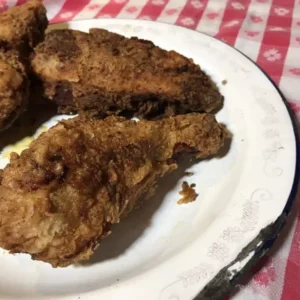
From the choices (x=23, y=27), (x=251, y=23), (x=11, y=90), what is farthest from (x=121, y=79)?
(x=251, y=23)

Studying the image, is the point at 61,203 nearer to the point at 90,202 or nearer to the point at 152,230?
the point at 90,202

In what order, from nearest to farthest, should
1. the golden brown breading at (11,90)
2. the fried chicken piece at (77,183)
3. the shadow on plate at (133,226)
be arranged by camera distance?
the fried chicken piece at (77,183) < the shadow on plate at (133,226) < the golden brown breading at (11,90)

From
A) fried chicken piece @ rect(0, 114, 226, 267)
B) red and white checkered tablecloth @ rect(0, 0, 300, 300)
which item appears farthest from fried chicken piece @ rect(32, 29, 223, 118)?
red and white checkered tablecloth @ rect(0, 0, 300, 300)

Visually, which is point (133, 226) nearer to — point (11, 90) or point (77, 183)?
point (77, 183)

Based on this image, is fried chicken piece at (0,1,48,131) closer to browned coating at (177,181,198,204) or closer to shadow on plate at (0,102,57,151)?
shadow on plate at (0,102,57,151)

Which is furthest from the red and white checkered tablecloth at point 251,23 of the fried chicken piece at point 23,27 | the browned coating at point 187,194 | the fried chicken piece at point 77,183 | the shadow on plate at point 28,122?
the shadow on plate at point 28,122

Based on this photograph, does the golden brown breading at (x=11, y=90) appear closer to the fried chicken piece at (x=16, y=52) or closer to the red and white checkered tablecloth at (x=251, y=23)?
the fried chicken piece at (x=16, y=52)
